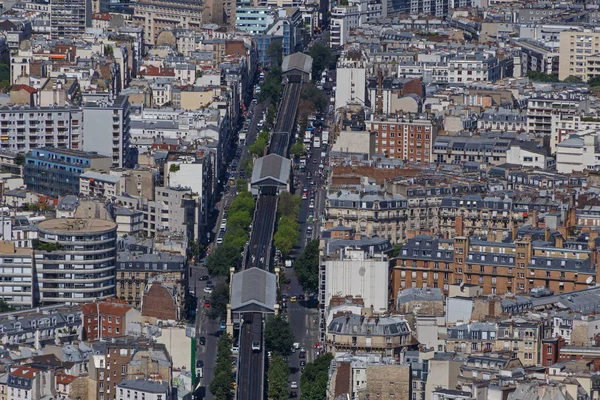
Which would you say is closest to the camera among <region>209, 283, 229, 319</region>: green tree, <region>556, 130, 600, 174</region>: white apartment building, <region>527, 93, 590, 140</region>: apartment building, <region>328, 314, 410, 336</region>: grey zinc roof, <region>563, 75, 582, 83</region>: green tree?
<region>328, 314, 410, 336</region>: grey zinc roof

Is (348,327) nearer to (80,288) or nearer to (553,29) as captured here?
(80,288)

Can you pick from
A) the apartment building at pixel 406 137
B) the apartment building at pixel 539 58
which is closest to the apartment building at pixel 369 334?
the apartment building at pixel 406 137

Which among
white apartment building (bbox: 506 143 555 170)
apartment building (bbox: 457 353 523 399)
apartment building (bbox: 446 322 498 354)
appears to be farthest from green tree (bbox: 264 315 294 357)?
white apartment building (bbox: 506 143 555 170)

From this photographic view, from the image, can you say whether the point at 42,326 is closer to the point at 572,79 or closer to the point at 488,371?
the point at 488,371

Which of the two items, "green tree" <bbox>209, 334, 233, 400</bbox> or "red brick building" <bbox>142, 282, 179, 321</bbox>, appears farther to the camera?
"red brick building" <bbox>142, 282, 179, 321</bbox>

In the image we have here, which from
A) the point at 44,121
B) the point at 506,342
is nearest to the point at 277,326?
the point at 506,342

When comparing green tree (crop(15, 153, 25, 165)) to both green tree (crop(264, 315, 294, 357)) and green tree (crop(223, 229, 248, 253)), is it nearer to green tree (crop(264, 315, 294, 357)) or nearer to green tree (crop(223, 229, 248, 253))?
green tree (crop(223, 229, 248, 253))
